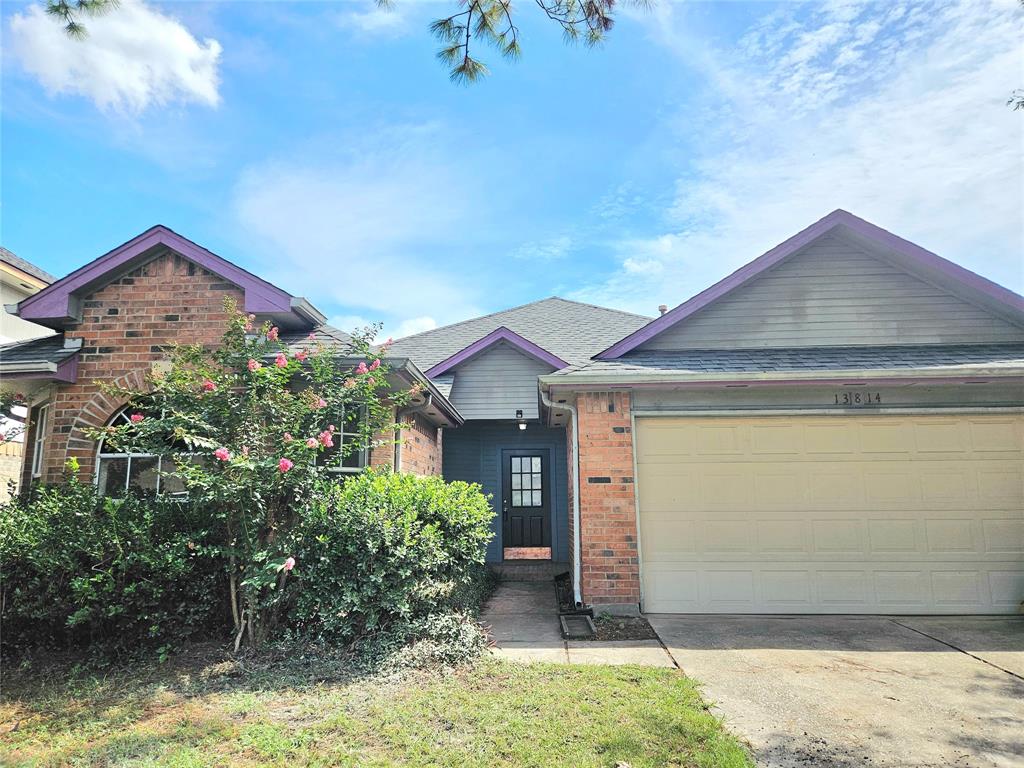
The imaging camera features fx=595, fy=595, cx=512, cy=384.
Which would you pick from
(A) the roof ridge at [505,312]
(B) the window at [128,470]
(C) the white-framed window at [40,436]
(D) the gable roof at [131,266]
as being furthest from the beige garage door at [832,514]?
(A) the roof ridge at [505,312]

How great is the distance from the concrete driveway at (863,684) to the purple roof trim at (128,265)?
630 centimetres

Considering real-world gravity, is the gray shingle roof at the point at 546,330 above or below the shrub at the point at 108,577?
above

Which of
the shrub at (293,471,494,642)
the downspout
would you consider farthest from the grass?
the downspout

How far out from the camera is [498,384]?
11773 mm

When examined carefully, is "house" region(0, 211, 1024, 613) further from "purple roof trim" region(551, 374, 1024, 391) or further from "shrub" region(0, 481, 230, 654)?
"shrub" region(0, 481, 230, 654)

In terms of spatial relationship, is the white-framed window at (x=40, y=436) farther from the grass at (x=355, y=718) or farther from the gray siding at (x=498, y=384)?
the gray siding at (x=498, y=384)

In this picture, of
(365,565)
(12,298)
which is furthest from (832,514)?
(12,298)

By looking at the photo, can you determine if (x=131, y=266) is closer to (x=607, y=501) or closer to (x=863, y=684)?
(x=607, y=501)

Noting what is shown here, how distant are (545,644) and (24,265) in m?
15.3

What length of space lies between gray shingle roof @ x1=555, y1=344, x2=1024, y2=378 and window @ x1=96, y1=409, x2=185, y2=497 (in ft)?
16.8

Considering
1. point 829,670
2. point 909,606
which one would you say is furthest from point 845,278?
point 829,670

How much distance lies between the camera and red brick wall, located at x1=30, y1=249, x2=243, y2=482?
7566mm

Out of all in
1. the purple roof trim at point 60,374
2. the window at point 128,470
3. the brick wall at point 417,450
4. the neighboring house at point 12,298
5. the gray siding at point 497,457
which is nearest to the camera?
the purple roof trim at point 60,374

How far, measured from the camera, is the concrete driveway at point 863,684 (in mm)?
3541
